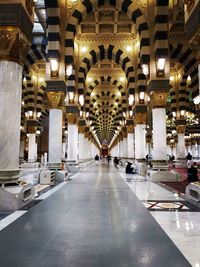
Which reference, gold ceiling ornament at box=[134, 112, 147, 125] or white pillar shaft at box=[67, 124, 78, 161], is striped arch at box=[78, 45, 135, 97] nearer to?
gold ceiling ornament at box=[134, 112, 147, 125]

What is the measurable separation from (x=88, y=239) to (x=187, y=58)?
14.9 meters

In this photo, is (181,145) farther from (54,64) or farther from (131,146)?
(54,64)

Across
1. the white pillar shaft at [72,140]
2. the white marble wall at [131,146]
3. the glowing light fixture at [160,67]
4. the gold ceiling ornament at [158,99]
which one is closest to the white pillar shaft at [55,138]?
the white pillar shaft at [72,140]

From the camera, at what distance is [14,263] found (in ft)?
7.95

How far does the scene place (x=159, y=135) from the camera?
10203mm

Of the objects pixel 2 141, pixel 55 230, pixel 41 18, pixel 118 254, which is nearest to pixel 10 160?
pixel 2 141

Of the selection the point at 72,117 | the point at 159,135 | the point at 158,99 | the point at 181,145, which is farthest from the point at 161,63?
the point at 181,145

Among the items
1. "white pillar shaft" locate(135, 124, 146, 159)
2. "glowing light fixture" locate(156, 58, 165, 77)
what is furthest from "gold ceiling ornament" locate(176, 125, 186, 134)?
"glowing light fixture" locate(156, 58, 165, 77)

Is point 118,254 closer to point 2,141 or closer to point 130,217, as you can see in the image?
point 130,217

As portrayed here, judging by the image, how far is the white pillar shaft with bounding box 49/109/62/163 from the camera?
10211 mm

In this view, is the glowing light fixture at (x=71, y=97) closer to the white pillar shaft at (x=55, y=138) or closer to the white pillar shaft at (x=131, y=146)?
the white pillar shaft at (x=55, y=138)

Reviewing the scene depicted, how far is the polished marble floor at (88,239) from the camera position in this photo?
98.3 inches

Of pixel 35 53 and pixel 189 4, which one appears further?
pixel 35 53

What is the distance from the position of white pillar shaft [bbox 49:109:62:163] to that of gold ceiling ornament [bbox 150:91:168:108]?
4144mm
